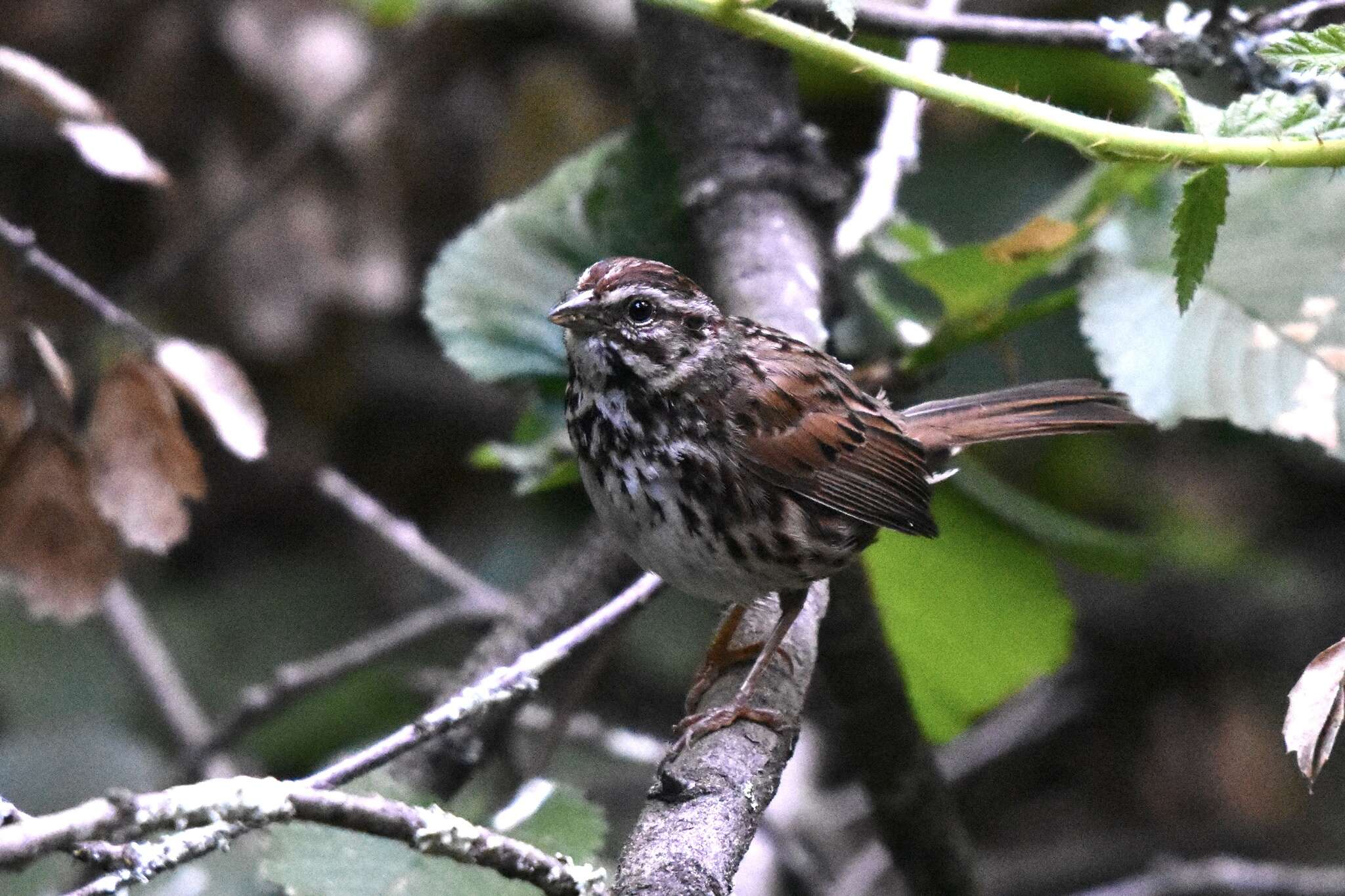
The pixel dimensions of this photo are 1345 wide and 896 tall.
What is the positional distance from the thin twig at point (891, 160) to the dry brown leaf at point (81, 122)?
124 cm

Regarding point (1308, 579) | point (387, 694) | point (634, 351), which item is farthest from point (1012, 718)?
point (634, 351)

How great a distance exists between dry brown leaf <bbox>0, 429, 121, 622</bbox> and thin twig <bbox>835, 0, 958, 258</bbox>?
55.7 inches

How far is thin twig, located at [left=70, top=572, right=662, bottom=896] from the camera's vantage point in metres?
1.56

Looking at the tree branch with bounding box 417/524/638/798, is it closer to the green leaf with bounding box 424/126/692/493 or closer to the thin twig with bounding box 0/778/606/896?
the green leaf with bounding box 424/126/692/493

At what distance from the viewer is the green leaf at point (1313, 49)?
1.77 m

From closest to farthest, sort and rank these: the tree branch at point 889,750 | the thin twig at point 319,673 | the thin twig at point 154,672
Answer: the tree branch at point 889,750 → the thin twig at point 319,673 → the thin twig at point 154,672

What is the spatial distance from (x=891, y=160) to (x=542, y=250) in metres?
0.79

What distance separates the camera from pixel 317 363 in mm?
4871

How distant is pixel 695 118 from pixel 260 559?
10.4 feet

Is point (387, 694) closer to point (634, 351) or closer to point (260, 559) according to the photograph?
point (260, 559)

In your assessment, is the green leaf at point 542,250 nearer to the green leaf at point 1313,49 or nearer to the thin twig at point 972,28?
the thin twig at point 972,28

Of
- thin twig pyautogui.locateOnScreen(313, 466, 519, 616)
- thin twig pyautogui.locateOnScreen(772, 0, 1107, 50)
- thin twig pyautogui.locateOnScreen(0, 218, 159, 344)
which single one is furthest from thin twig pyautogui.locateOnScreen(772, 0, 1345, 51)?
thin twig pyautogui.locateOnScreen(313, 466, 519, 616)

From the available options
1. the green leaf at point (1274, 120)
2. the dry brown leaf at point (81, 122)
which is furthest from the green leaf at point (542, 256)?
the green leaf at point (1274, 120)

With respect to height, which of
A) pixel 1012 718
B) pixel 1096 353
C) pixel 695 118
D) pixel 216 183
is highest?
pixel 216 183
